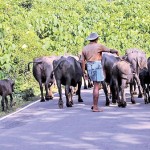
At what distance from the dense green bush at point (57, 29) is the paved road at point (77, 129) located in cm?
793

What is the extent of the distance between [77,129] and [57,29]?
22.5m

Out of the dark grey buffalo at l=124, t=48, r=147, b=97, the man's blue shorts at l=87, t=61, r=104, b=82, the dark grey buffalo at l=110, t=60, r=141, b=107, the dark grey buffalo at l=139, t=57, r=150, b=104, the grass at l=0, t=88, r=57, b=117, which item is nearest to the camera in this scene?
the man's blue shorts at l=87, t=61, r=104, b=82

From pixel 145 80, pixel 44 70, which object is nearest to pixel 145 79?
pixel 145 80

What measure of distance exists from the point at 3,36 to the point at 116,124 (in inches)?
625

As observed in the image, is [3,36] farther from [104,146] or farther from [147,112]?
[104,146]

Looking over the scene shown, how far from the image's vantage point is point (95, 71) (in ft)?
45.1

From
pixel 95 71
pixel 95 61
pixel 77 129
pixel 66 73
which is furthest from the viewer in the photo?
pixel 66 73

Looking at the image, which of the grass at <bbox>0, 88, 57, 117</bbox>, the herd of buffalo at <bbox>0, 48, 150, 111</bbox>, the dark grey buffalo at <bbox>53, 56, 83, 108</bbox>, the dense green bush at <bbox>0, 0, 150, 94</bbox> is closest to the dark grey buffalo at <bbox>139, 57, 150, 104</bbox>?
the herd of buffalo at <bbox>0, 48, 150, 111</bbox>

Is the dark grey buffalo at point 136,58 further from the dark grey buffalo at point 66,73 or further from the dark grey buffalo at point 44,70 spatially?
the dark grey buffalo at point 66,73

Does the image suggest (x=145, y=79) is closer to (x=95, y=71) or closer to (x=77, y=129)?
(x=95, y=71)

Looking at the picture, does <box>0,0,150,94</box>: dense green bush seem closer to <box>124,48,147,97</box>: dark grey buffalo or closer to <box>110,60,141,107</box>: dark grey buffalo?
<box>124,48,147,97</box>: dark grey buffalo

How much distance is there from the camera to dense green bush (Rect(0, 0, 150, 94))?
2491 cm

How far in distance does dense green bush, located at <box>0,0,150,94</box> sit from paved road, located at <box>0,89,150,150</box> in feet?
26.0

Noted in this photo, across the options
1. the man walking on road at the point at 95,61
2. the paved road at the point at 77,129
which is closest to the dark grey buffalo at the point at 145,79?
the paved road at the point at 77,129
